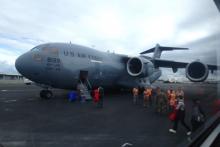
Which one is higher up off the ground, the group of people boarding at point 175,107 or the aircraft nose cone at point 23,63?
the aircraft nose cone at point 23,63

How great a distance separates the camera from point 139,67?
17.7 m

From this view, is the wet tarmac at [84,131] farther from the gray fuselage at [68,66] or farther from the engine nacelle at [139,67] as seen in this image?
the engine nacelle at [139,67]

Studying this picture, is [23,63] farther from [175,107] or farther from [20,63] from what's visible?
[175,107]

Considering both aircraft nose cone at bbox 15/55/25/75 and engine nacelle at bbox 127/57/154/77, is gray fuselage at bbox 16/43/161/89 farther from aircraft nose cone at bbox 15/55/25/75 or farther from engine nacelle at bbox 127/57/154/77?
engine nacelle at bbox 127/57/154/77

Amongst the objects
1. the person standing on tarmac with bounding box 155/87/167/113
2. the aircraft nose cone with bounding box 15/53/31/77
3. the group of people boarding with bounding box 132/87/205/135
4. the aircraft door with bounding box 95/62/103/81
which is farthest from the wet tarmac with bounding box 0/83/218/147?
the aircraft door with bounding box 95/62/103/81

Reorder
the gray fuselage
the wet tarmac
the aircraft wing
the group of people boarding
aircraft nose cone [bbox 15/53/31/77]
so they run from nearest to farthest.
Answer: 1. the wet tarmac
2. the group of people boarding
3. aircraft nose cone [bbox 15/53/31/77]
4. the gray fuselage
5. the aircraft wing

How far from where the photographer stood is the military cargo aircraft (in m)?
12.6

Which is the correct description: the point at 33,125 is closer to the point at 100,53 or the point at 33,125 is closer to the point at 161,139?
the point at 161,139

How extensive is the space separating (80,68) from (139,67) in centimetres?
526

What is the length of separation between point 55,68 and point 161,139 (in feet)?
29.4

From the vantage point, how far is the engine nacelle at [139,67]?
16.8 m

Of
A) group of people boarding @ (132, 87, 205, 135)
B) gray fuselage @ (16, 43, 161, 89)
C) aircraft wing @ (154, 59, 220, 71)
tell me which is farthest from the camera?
aircraft wing @ (154, 59, 220, 71)

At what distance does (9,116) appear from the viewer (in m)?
8.43

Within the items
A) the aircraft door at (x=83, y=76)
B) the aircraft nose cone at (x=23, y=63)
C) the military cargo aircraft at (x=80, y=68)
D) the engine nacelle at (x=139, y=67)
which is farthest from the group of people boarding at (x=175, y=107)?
the aircraft nose cone at (x=23, y=63)
